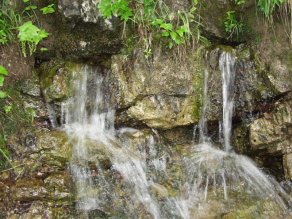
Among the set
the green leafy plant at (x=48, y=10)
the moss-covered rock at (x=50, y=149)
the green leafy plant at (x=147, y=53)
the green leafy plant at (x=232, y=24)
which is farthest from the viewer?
the green leafy plant at (x=232, y=24)

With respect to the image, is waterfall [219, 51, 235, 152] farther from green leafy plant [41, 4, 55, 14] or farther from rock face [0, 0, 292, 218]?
green leafy plant [41, 4, 55, 14]

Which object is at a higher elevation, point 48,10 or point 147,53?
point 48,10

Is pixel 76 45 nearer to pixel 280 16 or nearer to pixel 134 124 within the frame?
pixel 134 124

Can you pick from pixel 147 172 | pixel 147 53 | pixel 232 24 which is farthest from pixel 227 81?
pixel 147 172

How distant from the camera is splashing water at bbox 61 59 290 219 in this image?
327cm

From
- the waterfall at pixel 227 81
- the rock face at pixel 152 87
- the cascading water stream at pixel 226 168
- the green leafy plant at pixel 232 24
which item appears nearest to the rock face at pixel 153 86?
the rock face at pixel 152 87

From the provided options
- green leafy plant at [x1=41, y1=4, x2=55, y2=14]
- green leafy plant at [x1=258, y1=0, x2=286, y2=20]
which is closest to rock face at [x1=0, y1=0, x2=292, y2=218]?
green leafy plant at [x1=41, y1=4, x2=55, y2=14]

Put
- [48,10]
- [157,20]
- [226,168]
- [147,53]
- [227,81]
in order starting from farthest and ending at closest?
[227,81] < [226,168] < [147,53] < [48,10] < [157,20]

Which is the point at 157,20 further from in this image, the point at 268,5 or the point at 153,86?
the point at 268,5

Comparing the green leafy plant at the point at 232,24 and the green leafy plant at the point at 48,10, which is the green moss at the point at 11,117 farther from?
the green leafy plant at the point at 232,24

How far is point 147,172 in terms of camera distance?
3.71m

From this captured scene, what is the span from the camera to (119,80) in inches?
153

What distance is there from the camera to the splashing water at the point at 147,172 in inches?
129

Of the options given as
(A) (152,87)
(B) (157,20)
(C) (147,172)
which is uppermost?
(B) (157,20)
